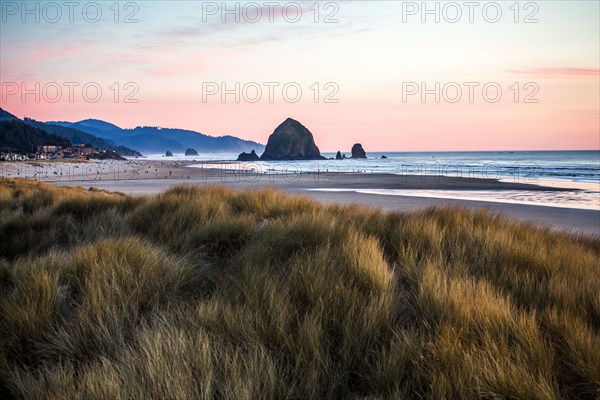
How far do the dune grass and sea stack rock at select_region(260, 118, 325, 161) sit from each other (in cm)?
14658

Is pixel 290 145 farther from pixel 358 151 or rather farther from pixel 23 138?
pixel 23 138

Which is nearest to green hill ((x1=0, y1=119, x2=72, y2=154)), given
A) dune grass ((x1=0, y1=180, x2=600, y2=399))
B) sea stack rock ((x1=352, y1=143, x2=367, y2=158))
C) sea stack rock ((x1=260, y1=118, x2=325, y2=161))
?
sea stack rock ((x1=260, y1=118, x2=325, y2=161))

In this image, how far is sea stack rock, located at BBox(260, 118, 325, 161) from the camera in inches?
6102

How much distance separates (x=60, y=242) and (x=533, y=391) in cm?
673

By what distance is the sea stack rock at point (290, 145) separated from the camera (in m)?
155

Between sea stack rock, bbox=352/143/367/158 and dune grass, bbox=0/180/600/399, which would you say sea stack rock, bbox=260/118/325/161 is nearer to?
sea stack rock, bbox=352/143/367/158

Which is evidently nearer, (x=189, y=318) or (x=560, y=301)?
(x=189, y=318)

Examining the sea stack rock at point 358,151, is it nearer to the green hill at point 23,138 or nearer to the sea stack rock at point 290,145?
the sea stack rock at point 290,145

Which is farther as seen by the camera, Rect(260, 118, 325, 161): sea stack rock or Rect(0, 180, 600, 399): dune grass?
Rect(260, 118, 325, 161): sea stack rock

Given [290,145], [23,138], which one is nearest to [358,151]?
[290,145]

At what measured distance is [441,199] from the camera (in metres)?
17.2

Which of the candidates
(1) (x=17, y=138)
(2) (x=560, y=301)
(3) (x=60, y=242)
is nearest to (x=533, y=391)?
(2) (x=560, y=301)

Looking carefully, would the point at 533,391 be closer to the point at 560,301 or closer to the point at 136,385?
the point at 560,301

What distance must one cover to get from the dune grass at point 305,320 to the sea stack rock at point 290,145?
147 meters
